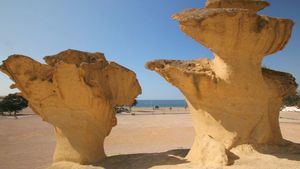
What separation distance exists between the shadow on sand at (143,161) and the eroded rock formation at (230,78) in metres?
0.73

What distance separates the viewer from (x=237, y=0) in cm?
919

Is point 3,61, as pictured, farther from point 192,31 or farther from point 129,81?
point 192,31

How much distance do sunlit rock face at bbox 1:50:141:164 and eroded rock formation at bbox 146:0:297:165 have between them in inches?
103

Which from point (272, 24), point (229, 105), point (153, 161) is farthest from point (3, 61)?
point (272, 24)

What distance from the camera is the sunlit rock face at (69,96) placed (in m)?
9.59

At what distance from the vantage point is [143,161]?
9.38 metres

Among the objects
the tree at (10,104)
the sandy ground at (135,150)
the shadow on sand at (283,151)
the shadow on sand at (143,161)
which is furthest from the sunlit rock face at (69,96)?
the tree at (10,104)

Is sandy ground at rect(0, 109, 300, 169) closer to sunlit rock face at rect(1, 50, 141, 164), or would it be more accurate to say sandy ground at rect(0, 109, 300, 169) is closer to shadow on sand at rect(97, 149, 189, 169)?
shadow on sand at rect(97, 149, 189, 169)

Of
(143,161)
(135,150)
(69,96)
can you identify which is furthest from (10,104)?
(143,161)

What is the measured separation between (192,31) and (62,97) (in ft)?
15.0

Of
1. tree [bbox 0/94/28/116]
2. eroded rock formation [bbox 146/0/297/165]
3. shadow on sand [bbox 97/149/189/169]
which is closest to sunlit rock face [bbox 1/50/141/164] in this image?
shadow on sand [bbox 97/149/189/169]

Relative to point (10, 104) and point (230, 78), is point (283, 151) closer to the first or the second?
point (230, 78)

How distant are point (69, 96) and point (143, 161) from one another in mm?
3105

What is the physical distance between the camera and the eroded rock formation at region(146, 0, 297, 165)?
27.1 ft
